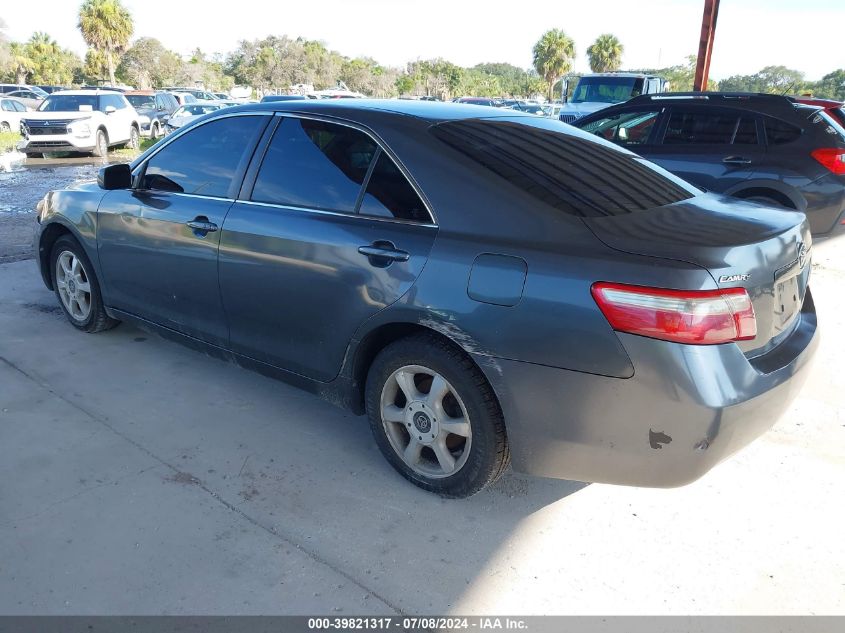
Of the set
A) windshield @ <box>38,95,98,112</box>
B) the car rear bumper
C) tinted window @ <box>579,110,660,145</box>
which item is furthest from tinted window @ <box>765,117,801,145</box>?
windshield @ <box>38,95,98,112</box>

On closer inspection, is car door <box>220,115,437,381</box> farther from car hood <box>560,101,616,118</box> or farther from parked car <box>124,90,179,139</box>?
parked car <box>124,90,179,139</box>

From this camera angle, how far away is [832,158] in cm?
663

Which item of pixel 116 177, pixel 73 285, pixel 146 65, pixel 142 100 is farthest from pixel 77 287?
pixel 146 65

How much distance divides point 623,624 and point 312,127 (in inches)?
99.2

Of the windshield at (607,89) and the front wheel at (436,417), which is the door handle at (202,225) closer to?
the front wheel at (436,417)

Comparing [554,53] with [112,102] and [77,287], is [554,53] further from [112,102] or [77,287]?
[77,287]

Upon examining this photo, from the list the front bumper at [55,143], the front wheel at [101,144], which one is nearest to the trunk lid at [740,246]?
the front bumper at [55,143]

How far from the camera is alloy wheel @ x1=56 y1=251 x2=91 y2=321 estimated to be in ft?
15.3

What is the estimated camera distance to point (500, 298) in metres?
2.54

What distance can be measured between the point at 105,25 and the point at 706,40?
163 feet

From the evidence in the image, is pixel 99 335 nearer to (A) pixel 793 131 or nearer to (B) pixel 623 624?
(B) pixel 623 624

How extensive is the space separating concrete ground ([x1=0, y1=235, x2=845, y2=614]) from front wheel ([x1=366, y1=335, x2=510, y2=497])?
15cm

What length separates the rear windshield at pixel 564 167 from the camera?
8.93 ft

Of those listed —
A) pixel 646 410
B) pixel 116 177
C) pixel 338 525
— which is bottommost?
pixel 338 525
